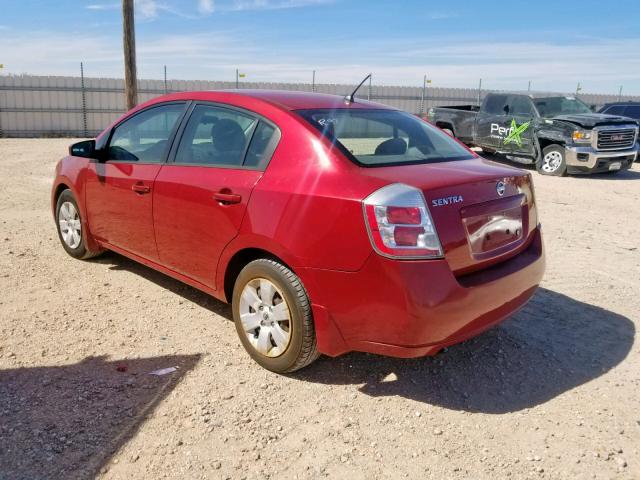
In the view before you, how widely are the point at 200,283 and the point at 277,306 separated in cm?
84

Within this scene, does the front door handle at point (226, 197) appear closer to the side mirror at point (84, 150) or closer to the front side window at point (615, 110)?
the side mirror at point (84, 150)

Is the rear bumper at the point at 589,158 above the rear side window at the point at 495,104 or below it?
below

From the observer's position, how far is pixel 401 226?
8.87 feet

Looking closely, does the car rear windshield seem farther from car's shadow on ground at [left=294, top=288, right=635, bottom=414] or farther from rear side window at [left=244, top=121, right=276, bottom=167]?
car's shadow on ground at [left=294, top=288, right=635, bottom=414]

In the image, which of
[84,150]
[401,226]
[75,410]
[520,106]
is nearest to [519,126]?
[520,106]

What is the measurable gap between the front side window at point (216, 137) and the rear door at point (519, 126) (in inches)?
423

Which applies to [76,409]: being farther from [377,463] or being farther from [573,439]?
[573,439]

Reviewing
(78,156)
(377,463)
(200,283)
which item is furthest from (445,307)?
(78,156)


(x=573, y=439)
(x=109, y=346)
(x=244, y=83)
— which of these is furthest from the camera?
(x=244, y=83)

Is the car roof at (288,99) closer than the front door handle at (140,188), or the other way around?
the car roof at (288,99)

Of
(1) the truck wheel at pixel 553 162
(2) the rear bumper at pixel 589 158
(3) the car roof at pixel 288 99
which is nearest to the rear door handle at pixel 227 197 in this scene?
(3) the car roof at pixel 288 99

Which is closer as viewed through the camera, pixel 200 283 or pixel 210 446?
pixel 210 446

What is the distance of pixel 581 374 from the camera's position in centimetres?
345

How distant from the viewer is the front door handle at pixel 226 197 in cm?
331
